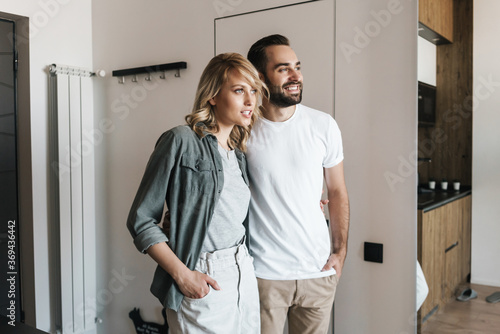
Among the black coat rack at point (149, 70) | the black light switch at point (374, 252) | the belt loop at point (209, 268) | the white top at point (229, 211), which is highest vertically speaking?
the black coat rack at point (149, 70)

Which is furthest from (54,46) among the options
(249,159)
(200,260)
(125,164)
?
(200,260)

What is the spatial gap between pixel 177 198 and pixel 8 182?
183 centimetres

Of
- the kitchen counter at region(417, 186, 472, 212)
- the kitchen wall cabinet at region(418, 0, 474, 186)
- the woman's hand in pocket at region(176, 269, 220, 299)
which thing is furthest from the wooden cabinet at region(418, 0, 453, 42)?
the woman's hand in pocket at region(176, 269, 220, 299)

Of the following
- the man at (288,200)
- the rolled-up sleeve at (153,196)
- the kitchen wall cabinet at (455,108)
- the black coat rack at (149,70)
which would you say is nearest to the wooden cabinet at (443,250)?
the kitchen wall cabinet at (455,108)

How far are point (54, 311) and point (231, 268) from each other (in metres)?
1.96

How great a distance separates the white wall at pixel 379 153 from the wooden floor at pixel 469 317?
0.11m

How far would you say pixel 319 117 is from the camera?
5.76 ft

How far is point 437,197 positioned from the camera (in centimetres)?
191

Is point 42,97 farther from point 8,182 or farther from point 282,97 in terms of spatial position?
point 282,97

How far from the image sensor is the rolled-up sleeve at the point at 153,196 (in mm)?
1396

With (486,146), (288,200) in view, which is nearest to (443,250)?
(486,146)

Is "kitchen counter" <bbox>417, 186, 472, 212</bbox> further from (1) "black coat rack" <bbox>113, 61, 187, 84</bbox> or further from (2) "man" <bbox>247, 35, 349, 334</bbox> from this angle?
(1) "black coat rack" <bbox>113, 61, 187, 84</bbox>

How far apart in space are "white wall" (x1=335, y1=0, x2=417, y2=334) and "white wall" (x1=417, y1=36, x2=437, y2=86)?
3 centimetres

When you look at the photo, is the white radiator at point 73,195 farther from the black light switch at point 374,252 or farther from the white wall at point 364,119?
the black light switch at point 374,252
